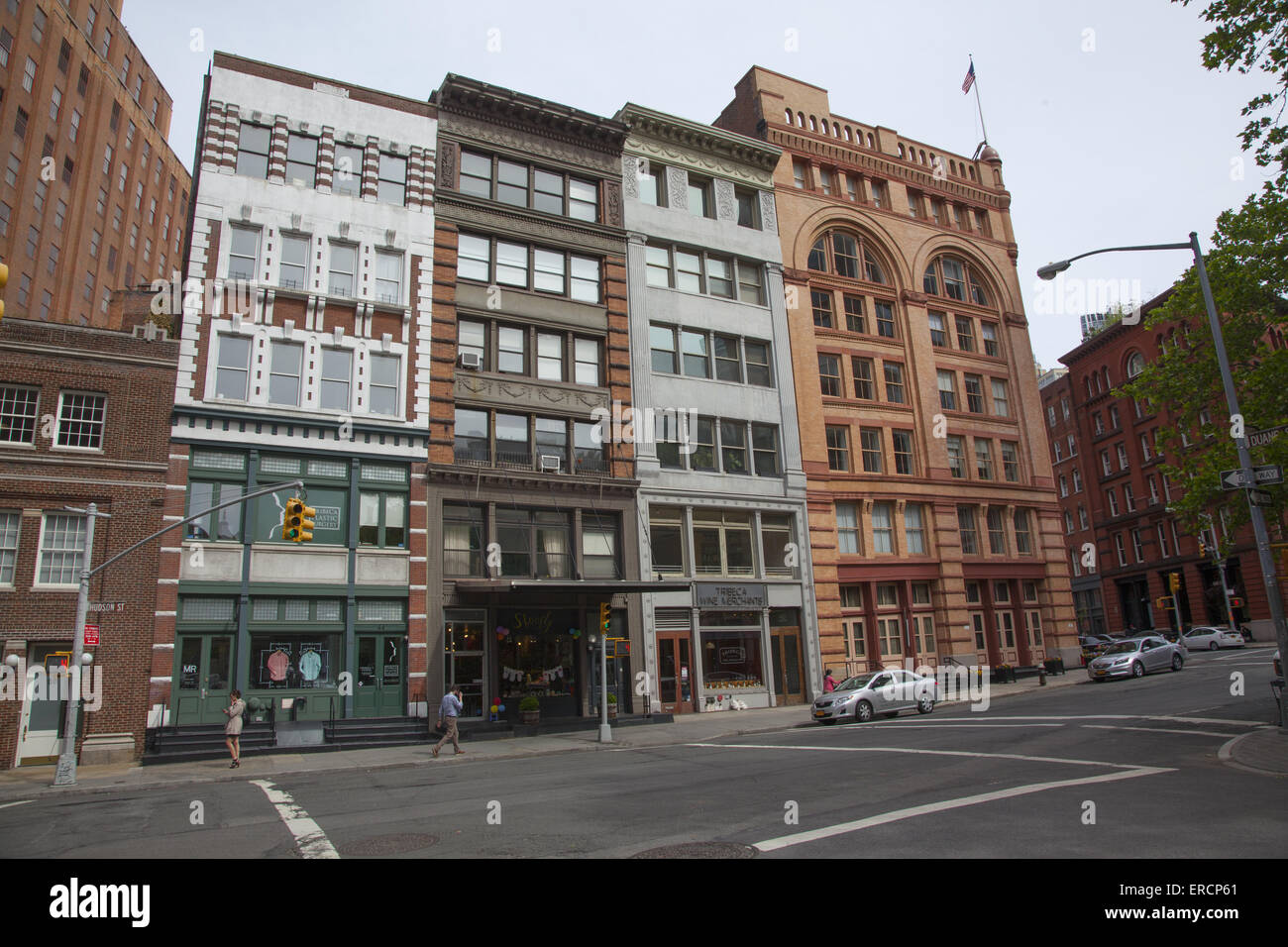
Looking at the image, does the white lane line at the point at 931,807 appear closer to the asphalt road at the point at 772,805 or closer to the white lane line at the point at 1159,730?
the asphalt road at the point at 772,805

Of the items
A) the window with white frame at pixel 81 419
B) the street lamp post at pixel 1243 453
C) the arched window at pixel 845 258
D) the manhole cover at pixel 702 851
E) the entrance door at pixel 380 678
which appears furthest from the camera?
the arched window at pixel 845 258

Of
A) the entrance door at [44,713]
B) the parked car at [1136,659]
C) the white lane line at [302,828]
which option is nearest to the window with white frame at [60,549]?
the entrance door at [44,713]

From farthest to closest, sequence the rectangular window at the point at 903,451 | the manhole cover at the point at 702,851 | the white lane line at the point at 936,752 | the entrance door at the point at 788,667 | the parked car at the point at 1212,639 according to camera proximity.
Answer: the parked car at the point at 1212,639 → the rectangular window at the point at 903,451 → the entrance door at the point at 788,667 → the white lane line at the point at 936,752 → the manhole cover at the point at 702,851

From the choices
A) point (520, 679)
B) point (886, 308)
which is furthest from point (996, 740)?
point (886, 308)

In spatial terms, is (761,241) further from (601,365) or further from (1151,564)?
(1151,564)

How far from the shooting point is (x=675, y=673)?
29719 mm

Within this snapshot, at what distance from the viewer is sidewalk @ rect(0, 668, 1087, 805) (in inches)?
693

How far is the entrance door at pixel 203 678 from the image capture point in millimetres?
22609

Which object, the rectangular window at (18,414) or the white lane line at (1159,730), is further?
the rectangular window at (18,414)

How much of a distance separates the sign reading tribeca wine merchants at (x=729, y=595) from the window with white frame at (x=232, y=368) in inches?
669

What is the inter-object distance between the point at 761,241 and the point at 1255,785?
29934 millimetres

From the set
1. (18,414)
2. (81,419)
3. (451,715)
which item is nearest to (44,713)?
(81,419)

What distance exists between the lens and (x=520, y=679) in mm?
26797

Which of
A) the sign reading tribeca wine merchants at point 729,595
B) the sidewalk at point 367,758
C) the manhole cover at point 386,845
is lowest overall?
the sidewalk at point 367,758
